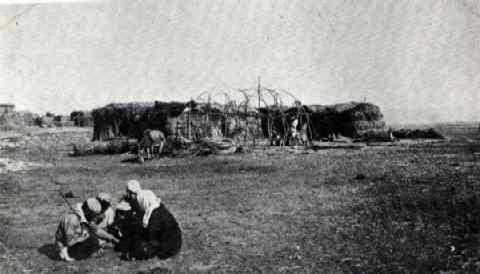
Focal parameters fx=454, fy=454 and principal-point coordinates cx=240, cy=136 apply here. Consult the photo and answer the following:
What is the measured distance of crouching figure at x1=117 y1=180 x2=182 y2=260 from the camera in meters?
5.36

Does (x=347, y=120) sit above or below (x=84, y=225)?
above

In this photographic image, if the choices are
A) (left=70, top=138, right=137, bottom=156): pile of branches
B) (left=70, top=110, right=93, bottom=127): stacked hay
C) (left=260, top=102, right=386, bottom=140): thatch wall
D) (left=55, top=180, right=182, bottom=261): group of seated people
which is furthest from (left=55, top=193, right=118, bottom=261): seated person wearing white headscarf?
(left=70, top=110, right=93, bottom=127): stacked hay

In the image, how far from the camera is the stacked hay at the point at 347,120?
24672 millimetres

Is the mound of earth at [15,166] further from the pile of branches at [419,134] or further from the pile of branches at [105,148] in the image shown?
the pile of branches at [419,134]

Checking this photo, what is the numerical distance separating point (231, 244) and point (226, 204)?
2478 mm

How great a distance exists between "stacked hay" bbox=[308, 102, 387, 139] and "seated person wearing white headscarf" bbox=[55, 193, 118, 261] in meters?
19.7

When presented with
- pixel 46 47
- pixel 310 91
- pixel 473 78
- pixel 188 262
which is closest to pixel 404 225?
pixel 188 262

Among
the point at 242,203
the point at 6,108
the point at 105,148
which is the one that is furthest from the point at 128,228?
the point at 6,108

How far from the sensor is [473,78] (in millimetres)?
8664

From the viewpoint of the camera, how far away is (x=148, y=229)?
537 centimetres

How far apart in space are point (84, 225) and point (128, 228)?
0.56 m

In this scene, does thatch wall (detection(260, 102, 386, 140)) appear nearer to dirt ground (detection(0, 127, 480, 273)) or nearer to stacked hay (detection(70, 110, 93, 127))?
dirt ground (detection(0, 127, 480, 273))

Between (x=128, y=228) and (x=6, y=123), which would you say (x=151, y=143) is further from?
(x=6, y=123)

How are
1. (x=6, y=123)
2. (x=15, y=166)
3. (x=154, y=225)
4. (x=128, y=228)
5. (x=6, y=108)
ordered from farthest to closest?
(x=6, y=108) → (x=6, y=123) → (x=15, y=166) → (x=128, y=228) → (x=154, y=225)
